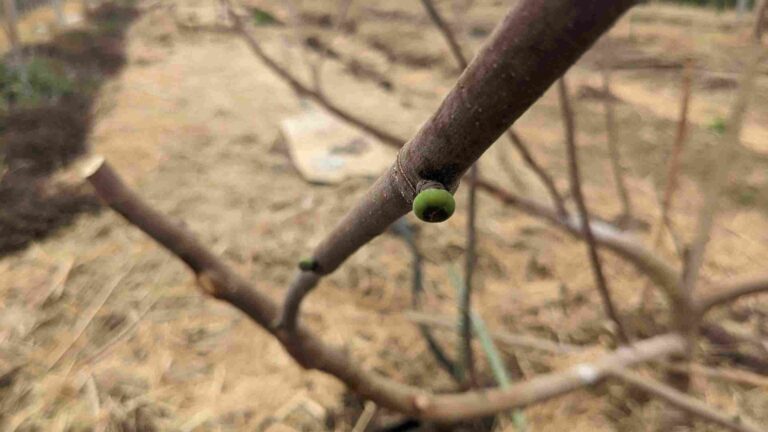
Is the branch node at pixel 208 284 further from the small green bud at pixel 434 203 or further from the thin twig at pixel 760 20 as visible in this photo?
the thin twig at pixel 760 20

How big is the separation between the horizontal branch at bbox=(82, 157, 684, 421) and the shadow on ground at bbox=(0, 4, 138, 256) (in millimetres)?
1235

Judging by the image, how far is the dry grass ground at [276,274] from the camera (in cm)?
109

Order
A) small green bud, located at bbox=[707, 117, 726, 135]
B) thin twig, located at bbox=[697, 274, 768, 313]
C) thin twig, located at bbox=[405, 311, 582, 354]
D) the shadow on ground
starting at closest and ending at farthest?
thin twig, located at bbox=[697, 274, 768, 313] → thin twig, located at bbox=[405, 311, 582, 354] → the shadow on ground → small green bud, located at bbox=[707, 117, 726, 135]

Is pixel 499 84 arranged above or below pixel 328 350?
above

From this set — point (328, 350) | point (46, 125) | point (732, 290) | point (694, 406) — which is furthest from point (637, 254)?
point (46, 125)

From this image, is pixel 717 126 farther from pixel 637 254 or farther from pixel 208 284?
pixel 208 284

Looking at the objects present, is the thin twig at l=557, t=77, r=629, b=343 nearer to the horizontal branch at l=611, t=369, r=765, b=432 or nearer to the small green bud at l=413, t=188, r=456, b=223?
the horizontal branch at l=611, t=369, r=765, b=432

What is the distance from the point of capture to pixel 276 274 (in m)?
1.53

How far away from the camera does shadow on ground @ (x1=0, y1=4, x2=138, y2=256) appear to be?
1687 millimetres

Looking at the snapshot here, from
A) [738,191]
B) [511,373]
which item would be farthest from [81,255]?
[738,191]

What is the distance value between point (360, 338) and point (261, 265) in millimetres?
427

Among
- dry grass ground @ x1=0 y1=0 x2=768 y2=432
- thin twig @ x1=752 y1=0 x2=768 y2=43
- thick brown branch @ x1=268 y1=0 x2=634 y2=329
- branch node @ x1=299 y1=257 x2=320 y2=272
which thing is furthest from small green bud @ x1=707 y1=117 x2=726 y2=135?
thick brown branch @ x1=268 y1=0 x2=634 y2=329

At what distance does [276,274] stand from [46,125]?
5.07ft

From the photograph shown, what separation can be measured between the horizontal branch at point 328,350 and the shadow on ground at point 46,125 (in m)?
1.24
